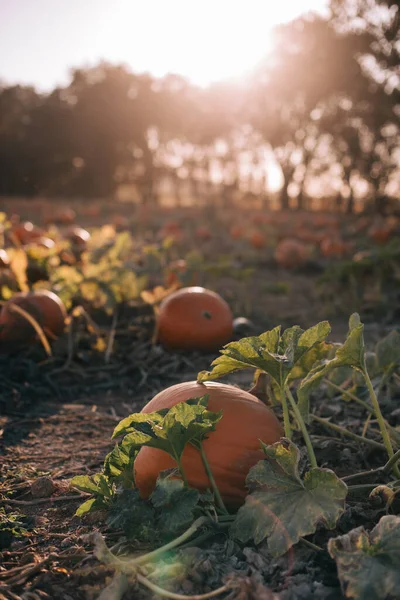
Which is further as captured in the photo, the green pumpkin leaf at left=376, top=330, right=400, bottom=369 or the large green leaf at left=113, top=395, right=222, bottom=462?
the green pumpkin leaf at left=376, top=330, right=400, bottom=369

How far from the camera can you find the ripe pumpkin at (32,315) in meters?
4.29

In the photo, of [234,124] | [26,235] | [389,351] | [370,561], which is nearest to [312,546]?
[370,561]

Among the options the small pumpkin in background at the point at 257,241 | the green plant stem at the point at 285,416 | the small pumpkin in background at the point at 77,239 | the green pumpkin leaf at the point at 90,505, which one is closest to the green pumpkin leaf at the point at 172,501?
the green pumpkin leaf at the point at 90,505

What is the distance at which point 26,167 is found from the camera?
30719 mm

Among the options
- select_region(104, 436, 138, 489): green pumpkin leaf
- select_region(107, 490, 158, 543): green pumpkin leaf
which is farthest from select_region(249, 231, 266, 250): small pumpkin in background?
select_region(107, 490, 158, 543): green pumpkin leaf

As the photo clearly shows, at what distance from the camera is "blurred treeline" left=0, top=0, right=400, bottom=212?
1905 cm

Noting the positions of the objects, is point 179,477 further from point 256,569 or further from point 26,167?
point 26,167

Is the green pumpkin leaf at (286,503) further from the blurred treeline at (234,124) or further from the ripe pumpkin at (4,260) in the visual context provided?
the blurred treeline at (234,124)

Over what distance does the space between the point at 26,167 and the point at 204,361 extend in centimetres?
2848

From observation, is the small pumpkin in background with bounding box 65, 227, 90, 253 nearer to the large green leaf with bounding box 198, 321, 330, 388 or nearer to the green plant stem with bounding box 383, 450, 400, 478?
the large green leaf with bounding box 198, 321, 330, 388

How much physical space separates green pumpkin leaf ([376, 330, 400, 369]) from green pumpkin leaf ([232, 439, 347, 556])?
1006 millimetres

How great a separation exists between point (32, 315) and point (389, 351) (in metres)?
2.55

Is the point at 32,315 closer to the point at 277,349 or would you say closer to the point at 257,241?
the point at 277,349

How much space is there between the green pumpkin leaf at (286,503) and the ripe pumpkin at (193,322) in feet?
8.36
